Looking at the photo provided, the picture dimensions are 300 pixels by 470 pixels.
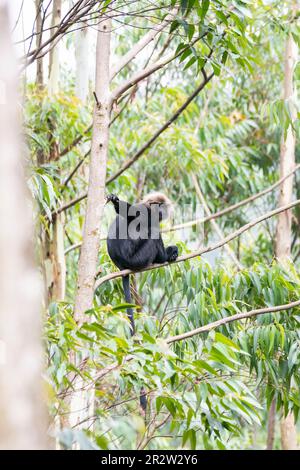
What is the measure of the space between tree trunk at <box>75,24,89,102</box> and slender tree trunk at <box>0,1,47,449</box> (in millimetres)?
5837

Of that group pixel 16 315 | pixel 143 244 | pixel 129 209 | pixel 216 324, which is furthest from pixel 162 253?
pixel 16 315

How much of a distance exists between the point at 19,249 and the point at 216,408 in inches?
66.7

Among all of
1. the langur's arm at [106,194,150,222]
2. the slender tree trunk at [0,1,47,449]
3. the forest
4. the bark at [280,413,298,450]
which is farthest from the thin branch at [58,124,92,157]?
the slender tree trunk at [0,1,47,449]

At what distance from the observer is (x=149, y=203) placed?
518 centimetres

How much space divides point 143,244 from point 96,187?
151 cm

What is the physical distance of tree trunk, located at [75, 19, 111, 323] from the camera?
10.8ft

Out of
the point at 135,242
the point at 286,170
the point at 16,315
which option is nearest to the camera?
the point at 16,315

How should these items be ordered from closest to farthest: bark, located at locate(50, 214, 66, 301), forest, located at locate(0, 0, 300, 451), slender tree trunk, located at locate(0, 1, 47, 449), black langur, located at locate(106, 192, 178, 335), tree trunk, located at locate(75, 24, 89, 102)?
slender tree trunk, located at locate(0, 1, 47, 449), forest, located at locate(0, 0, 300, 451), black langur, located at locate(106, 192, 178, 335), bark, located at locate(50, 214, 66, 301), tree trunk, located at locate(75, 24, 89, 102)

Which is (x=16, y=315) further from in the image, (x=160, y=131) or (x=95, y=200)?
(x=160, y=131)

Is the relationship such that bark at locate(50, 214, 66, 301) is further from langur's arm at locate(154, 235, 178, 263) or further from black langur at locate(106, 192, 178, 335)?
langur's arm at locate(154, 235, 178, 263)

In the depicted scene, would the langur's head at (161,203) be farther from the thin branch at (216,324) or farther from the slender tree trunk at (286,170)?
the slender tree trunk at (286,170)

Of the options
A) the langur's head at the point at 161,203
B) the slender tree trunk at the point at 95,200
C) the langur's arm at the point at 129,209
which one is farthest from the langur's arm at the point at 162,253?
the slender tree trunk at the point at 95,200

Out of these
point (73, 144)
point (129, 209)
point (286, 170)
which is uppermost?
point (286, 170)

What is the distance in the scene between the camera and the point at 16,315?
1173 mm
